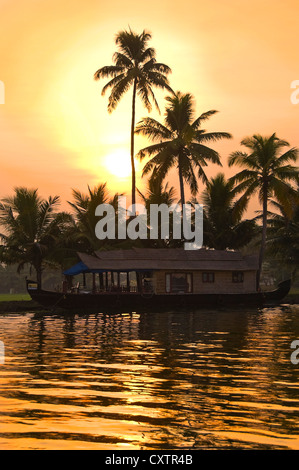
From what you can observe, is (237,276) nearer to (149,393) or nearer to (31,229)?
(31,229)

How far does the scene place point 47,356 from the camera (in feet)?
48.4

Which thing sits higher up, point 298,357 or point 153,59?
point 153,59

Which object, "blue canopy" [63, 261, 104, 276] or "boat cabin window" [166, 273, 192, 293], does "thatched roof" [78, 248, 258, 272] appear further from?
"boat cabin window" [166, 273, 192, 293]

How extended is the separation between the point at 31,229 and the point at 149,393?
32398 millimetres

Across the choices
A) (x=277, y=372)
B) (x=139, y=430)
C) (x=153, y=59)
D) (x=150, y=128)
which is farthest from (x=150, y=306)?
(x=139, y=430)

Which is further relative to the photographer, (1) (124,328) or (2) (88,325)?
(2) (88,325)

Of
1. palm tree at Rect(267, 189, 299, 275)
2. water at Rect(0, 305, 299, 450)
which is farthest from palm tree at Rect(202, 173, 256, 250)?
water at Rect(0, 305, 299, 450)

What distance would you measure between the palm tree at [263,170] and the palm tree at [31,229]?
13.3 metres

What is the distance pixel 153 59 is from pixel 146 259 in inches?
666

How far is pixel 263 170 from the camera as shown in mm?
43344

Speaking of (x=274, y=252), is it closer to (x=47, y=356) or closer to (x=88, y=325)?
(x=88, y=325)

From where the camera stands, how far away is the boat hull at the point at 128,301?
114 ft

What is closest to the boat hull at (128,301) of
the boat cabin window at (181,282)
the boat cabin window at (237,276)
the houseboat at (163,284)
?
the houseboat at (163,284)

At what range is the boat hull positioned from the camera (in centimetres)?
3469
